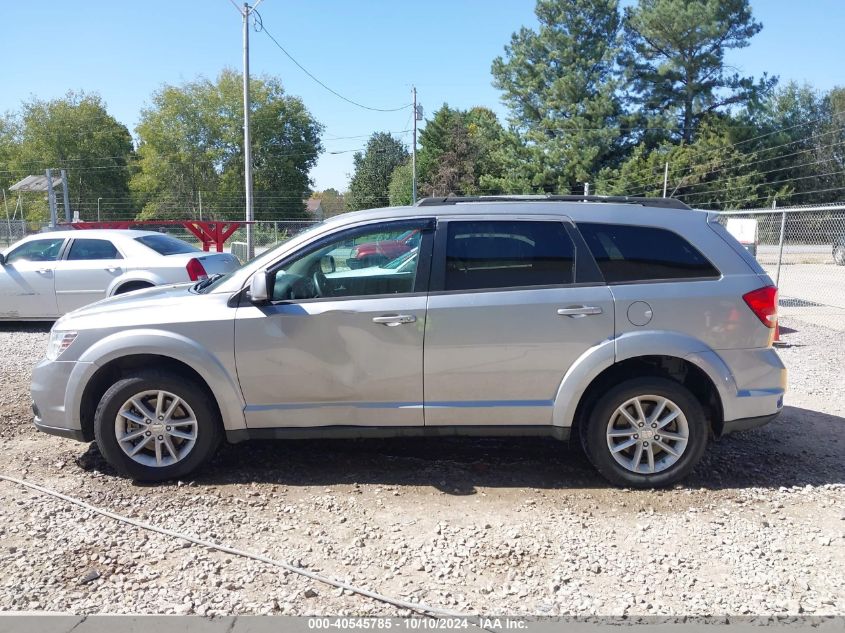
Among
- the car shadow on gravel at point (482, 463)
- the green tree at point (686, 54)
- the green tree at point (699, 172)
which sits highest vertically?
the green tree at point (686, 54)

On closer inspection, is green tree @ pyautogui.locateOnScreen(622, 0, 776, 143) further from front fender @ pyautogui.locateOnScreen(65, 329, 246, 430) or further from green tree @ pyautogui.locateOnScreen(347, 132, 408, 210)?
front fender @ pyautogui.locateOnScreen(65, 329, 246, 430)

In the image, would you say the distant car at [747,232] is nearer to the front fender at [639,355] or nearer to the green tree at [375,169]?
the front fender at [639,355]

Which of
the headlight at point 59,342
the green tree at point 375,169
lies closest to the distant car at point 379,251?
Answer: the headlight at point 59,342

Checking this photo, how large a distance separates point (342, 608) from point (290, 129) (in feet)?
185

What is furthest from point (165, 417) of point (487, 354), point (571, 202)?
point (571, 202)

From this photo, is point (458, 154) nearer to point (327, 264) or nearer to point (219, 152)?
point (219, 152)

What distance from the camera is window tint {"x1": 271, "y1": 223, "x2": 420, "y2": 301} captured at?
4.30 meters

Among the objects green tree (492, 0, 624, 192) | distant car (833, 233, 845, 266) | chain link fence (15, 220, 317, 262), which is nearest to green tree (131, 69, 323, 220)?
chain link fence (15, 220, 317, 262)

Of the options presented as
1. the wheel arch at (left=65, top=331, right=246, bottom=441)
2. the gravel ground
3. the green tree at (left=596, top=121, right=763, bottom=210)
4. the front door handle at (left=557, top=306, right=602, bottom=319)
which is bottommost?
the gravel ground

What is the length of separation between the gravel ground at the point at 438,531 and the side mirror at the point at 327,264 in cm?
139

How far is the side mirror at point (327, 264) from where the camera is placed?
14.5 feet

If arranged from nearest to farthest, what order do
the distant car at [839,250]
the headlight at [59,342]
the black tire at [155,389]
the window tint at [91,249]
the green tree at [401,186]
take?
the black tire at [155,389]
the headlight at [59,342]
the window tint at [91,249]
the distant car at [839,250]
the green tree at [401,186]

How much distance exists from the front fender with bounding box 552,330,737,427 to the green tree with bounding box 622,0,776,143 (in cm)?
3986

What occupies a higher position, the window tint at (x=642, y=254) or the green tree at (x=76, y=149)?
the green tree at (x=76, y=149)
